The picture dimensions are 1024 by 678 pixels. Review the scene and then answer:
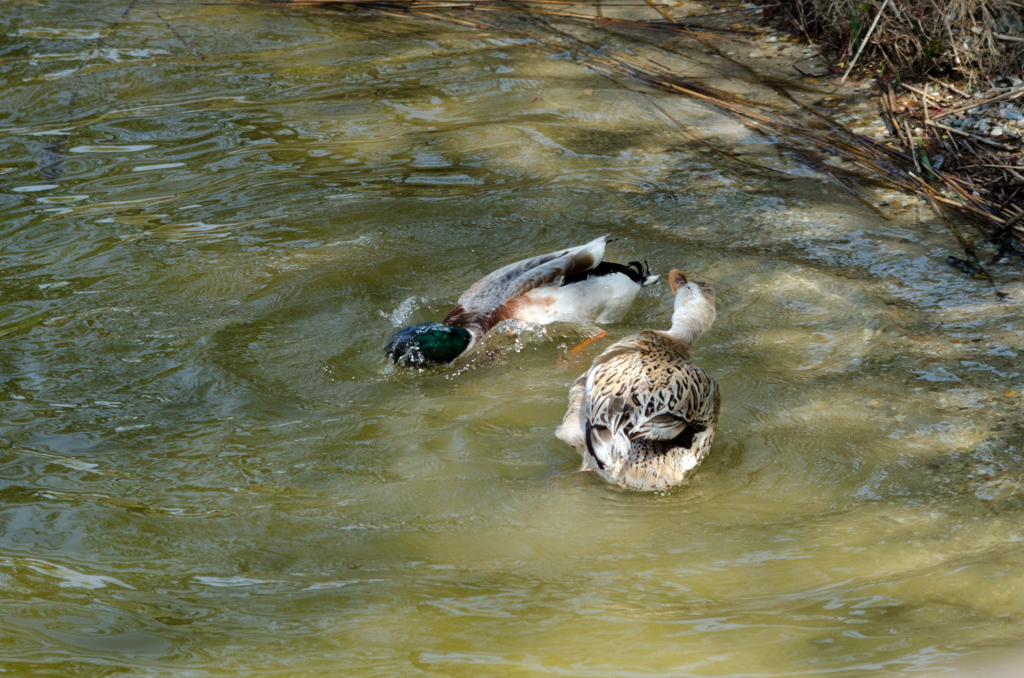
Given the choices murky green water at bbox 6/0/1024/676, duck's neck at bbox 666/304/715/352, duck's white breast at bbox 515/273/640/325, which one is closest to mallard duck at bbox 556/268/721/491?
murky green water at bbox 6/0/1024/676

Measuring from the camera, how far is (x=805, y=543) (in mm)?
3559

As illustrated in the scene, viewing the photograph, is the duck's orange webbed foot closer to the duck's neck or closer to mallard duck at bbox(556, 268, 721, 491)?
the duck's neck

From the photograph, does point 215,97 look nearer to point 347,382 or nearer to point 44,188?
point 44,188

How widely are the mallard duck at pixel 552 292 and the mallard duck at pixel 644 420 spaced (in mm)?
1324

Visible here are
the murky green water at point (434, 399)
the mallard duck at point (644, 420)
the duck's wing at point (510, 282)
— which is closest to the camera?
the murky green water at point (434, 399)

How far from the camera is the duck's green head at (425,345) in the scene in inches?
206

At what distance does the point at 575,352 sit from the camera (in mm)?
5723

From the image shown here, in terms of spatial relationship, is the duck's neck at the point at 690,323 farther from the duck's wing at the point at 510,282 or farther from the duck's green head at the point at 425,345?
the duck's green head at the point at 425,345

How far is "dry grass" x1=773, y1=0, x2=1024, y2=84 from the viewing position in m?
7.48

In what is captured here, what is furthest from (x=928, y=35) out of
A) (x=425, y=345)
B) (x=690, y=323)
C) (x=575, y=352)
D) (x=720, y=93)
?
(x=425, y=345)

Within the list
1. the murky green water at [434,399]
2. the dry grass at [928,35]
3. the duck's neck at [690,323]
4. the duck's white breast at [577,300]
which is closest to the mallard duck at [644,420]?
the murky green water at [434,399]

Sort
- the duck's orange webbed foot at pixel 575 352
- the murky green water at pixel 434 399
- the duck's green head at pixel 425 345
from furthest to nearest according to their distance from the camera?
the duck's orange webbed foot at pixel 575 352 → the duck's green head at pixel 425 345 → the murky green water at pixel 434 399

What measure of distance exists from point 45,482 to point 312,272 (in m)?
2.41

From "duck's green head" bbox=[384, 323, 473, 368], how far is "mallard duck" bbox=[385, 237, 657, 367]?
0.81ft
